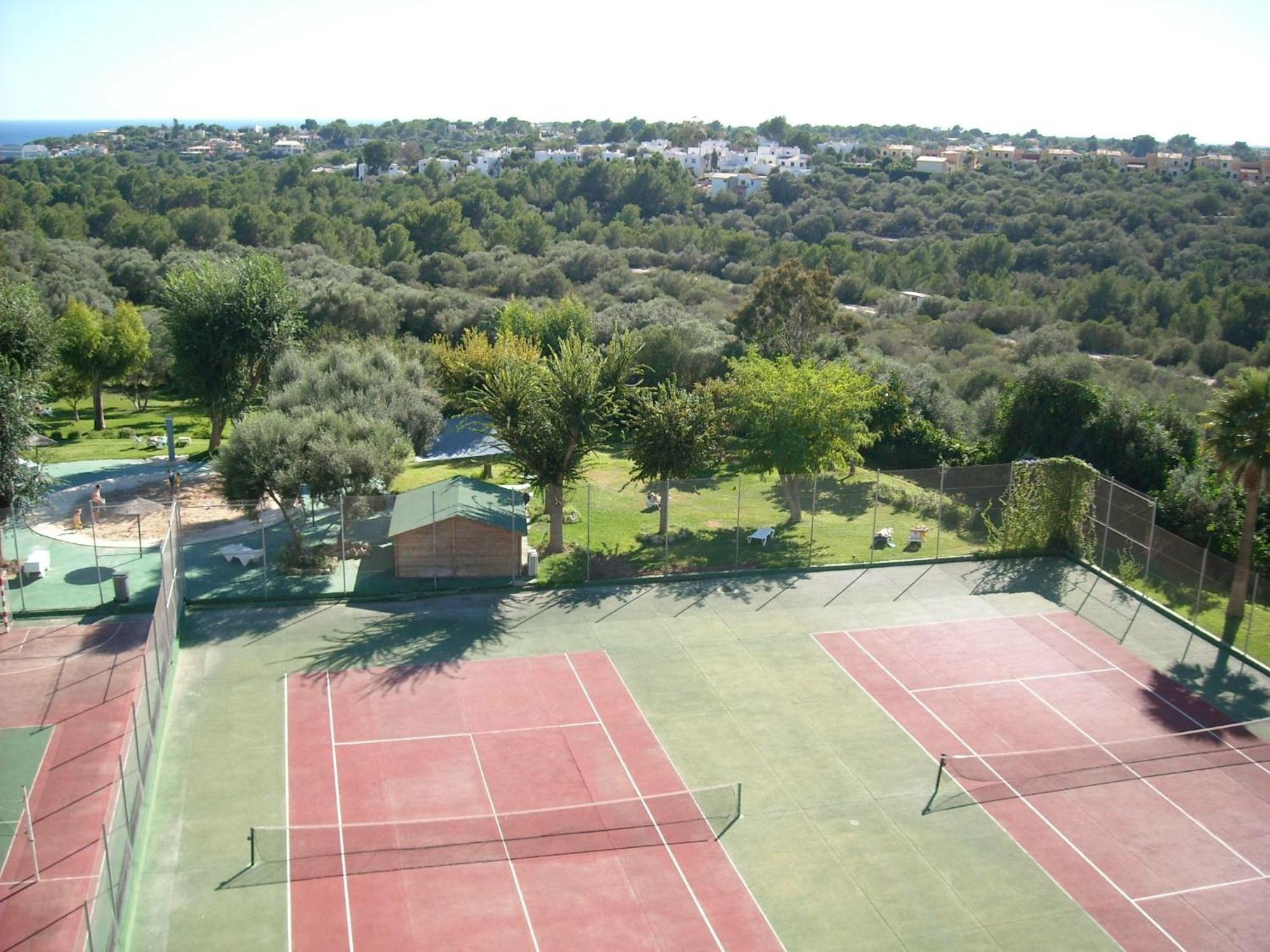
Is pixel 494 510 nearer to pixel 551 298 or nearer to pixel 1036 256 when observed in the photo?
pixel 551 298

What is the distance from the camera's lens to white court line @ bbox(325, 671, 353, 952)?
1540cm

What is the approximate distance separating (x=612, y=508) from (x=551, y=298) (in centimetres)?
3882

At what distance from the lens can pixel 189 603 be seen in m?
25.8

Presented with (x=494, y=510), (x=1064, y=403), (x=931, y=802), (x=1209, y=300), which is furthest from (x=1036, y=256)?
(x=931, y=802)

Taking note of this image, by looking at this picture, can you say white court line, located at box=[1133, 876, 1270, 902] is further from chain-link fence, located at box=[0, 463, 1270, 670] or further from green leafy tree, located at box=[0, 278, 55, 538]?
green leafy tree, located at box=[0, 278, 55, 538]

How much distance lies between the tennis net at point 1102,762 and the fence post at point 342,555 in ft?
47.5

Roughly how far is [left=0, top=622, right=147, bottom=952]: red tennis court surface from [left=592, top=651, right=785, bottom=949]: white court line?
28.0ft

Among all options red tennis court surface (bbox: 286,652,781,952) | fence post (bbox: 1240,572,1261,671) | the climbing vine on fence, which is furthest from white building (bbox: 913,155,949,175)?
red tennis court surface (bbox: 286,652,781,952)

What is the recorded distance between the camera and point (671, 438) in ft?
97.9

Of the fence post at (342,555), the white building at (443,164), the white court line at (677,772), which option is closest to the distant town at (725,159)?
the white building at (443,164)

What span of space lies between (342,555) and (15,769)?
951 centimetres

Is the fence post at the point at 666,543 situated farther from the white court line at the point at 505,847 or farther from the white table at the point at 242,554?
the white table at the point at 242,554

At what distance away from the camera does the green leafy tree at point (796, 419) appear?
31391 mm

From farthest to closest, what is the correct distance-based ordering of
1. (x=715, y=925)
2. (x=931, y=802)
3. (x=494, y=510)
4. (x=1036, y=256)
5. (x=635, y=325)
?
(x=1036, y=256), (x=635, y=325), (x=494, y=510), (x=931, y=802), (x=715, y=925)
